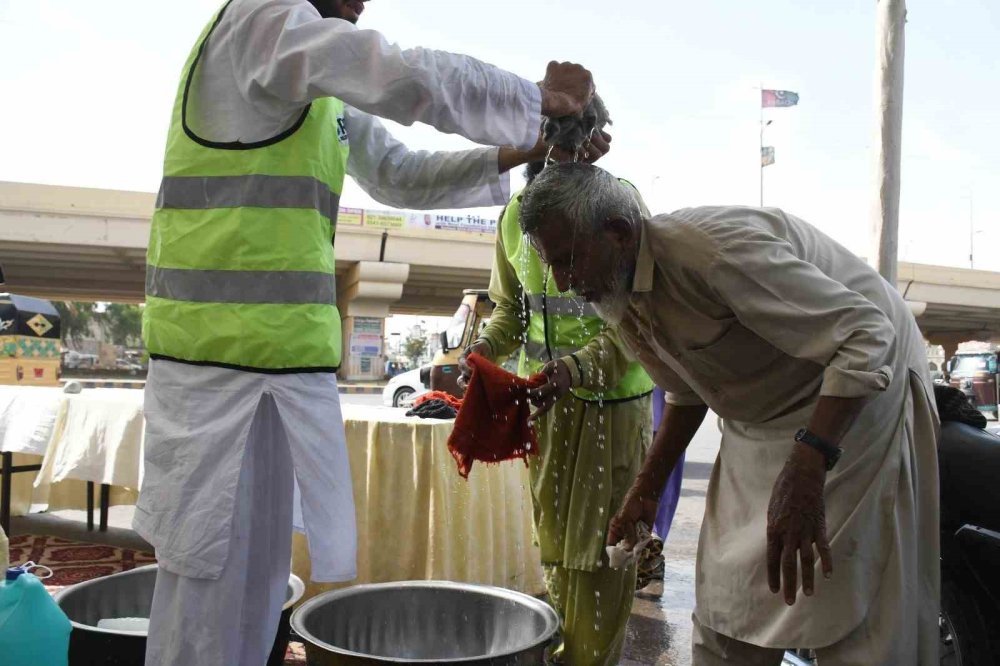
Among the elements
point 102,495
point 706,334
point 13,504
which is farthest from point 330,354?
point 13,504

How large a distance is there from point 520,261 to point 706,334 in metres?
1.24

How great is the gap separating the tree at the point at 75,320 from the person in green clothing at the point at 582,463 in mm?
66803

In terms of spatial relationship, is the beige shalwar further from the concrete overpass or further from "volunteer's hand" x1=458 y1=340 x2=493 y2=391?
the concrete overpass

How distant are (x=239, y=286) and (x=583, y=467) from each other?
4.67 feet

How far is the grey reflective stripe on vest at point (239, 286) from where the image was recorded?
1.77 m

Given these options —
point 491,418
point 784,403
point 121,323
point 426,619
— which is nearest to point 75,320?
point 121,323

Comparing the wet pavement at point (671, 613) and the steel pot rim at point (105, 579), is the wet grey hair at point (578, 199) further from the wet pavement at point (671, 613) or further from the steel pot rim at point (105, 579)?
the wet pavement at point (671, 613)

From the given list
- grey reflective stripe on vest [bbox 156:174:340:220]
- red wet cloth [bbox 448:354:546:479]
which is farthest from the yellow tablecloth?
grey reflective stripe on vest [bbox 156:174:340:220]

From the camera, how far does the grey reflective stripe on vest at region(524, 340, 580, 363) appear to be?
2.87 metres

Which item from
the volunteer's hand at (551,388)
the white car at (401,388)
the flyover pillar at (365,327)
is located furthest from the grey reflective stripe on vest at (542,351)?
the flyover pillar at (365,327)

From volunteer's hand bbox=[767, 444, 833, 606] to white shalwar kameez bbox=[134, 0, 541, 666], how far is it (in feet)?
2.76

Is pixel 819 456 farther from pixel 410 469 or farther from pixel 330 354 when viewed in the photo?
pixel 410 469

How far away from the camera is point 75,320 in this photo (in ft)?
215

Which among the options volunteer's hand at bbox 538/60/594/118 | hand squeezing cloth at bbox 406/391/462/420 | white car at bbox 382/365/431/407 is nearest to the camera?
volunteer's hand at bbox 538/60/594/118
